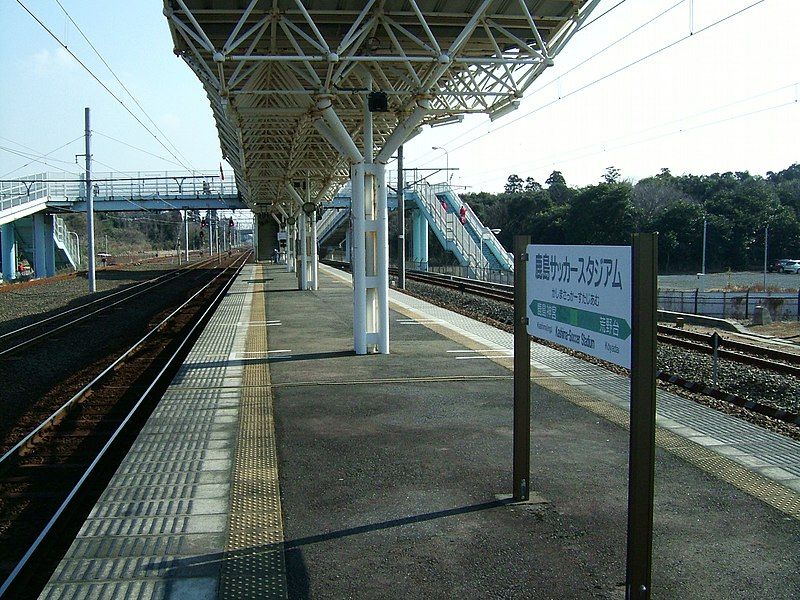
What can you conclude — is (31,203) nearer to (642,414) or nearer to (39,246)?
(39,246)

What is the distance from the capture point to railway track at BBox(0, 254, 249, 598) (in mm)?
5008

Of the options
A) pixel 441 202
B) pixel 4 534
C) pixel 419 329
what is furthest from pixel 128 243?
pixel 4 534

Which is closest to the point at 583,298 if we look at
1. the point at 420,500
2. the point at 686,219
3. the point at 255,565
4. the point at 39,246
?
the point at 420,500

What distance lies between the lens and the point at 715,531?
→ 4555 mm

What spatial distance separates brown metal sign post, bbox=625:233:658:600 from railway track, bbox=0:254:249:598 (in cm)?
321

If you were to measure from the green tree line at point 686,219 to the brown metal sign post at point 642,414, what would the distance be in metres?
27.4

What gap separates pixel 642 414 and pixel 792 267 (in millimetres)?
39906

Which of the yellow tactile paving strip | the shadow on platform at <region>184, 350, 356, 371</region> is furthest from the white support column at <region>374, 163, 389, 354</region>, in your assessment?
the yellow tactile paving strip

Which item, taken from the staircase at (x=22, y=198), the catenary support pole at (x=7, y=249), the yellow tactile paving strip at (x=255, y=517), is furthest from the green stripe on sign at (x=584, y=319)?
the catenary support pole at (x=7, y=249)

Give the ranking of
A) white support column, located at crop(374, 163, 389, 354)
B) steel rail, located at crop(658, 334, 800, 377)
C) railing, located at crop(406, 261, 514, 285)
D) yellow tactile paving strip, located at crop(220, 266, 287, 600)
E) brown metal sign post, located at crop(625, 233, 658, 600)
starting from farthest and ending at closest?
railing, located at crop(406, 261, 514, 285) < white support column, located at crop(374, 163, 389, 354) < steel rail, located at crop(658, 334, 800, 377) < yellow tactile paving strip, located at crop(220, 266, 287, 600) < brown metal sign post, located at crop(625, 233, 658, 600)

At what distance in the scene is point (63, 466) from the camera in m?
7.06

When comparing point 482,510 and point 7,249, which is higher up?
point 7,249

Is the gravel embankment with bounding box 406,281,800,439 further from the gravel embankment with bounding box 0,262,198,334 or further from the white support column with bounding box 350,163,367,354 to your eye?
the gravel embankment with bounding box 0,262,198,334

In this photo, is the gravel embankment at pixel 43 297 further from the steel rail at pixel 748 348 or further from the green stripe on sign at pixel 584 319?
the green stripe on sign at pixel 584 319
